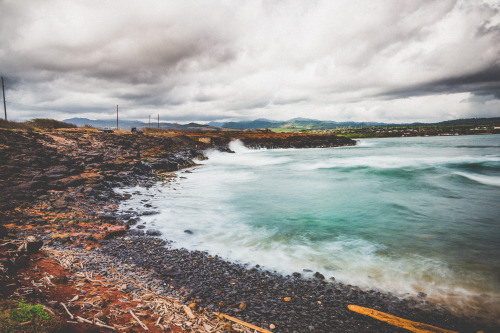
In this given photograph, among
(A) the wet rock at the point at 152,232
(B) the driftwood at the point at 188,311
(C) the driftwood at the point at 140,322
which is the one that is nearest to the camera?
(C) the driftwood at the point at 140,322

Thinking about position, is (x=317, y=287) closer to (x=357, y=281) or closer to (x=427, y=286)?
(x=357, y=281)

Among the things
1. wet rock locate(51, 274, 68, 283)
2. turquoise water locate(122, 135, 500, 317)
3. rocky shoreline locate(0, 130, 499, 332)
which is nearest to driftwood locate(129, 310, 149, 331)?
rocky shoreline locate(0, 130, 499, 332)

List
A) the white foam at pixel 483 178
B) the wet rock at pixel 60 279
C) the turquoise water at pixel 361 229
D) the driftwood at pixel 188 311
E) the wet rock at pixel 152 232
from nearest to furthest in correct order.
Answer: the driftwood at pixel 188 311 → the wet rock at pixel 60 279 → the turquoise water at pixel 361 229 → the wet rock at pixel 152 232 → the white foam at pixel 483 178

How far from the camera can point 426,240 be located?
806cm

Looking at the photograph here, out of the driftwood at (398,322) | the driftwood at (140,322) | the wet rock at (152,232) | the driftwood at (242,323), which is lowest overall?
the wet rock at (152,232)

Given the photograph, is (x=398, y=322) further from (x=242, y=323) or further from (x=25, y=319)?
(x=25, y=319)

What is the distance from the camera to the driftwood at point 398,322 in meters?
3.94

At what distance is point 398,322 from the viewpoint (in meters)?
4.10

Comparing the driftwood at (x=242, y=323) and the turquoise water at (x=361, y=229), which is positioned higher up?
the driftwood at (x=242, y=323)

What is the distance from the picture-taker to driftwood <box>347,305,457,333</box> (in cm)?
394

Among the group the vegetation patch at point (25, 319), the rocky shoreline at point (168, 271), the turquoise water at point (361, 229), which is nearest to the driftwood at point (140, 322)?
the rocky shoreline at point (168, 271)

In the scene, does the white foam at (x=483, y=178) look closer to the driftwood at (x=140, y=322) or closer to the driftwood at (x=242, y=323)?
the driftwood at (x=242, y=323)

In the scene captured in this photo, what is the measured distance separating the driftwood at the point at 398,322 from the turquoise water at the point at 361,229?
113 centimetres

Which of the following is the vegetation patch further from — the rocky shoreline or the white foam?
the white foam
